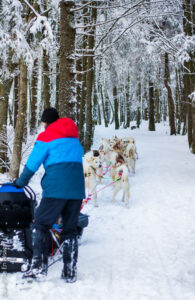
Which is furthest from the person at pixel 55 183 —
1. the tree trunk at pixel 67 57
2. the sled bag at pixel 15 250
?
the tree trunk at pixel 67 57

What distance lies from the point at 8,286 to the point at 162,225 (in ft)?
11.3

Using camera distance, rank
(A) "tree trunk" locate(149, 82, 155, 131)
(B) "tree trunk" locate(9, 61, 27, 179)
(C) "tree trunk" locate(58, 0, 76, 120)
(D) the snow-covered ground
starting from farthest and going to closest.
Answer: (A) "tree trunk" locate(149, 82, 155, 131) → (B) "tree trunk" locate(9, 61, 27, 179) → (C) "tree trunk" locate(58, 0, 76, 120) → (D) the snow-covered ground

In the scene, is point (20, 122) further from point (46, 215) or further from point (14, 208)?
point (46, 215)

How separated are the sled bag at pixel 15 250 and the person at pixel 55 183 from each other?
197 millimetres

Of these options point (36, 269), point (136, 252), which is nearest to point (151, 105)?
point (136, 252)

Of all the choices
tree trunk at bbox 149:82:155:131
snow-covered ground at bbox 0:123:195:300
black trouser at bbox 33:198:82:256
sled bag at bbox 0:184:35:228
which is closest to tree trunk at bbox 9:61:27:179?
snow-covered ground at bbox 0:123:195:300

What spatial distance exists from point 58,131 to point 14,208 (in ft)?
3.66

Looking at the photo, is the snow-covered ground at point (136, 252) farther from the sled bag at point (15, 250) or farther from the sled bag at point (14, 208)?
the sled bag at point (14, 208)

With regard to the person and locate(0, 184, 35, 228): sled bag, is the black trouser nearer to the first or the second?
the person

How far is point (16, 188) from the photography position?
3.64 meters

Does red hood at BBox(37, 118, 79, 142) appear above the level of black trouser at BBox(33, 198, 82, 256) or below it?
above

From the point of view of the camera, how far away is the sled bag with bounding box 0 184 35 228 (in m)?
3.61

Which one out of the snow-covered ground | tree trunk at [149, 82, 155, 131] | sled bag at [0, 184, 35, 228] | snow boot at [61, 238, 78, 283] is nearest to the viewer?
the snow-covered ground

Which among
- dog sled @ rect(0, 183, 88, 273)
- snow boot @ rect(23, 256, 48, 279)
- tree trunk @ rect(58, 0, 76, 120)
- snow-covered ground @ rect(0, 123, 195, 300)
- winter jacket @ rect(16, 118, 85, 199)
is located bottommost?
snow-covered ground @ rect(0, 123, 195, 300)
